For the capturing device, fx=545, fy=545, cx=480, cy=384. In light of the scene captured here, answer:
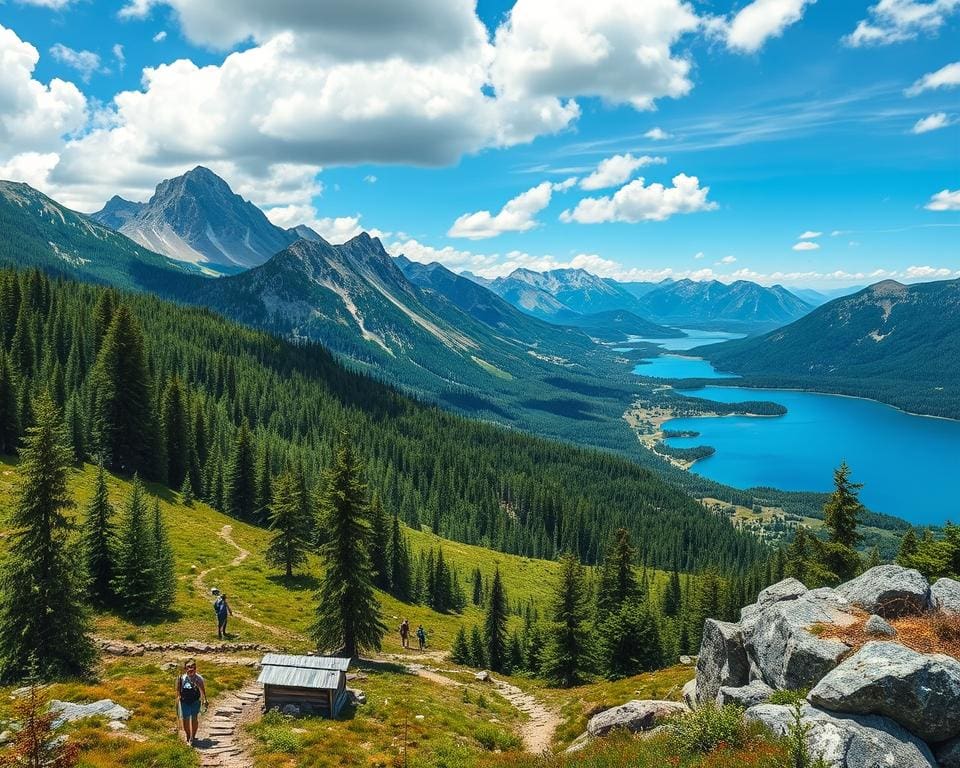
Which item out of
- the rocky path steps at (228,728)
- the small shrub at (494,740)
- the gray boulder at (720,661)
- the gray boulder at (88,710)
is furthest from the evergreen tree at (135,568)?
the gray boulder at (720,661)

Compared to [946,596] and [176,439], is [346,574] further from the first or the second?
[176,439]

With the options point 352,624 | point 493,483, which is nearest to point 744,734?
point 352,624

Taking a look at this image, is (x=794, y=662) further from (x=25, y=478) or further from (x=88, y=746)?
(x=25, y=478)

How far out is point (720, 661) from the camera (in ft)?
78.8

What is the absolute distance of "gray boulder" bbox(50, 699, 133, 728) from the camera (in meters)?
19.3

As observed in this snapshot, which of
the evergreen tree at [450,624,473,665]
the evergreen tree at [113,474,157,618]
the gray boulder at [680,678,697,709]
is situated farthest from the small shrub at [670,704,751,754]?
the evergreen tree at [450,624,473,665]

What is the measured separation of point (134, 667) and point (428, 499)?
150 metres

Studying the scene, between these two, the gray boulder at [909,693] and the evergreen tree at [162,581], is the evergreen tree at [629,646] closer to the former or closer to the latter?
the gray boulder at [909,693]

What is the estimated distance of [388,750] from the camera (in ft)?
69.3

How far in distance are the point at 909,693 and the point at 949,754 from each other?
1900 millimetres

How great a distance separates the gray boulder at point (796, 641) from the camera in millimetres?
17828

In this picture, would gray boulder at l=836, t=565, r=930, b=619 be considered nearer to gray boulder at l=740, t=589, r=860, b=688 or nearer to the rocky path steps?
gray boulder at l=740, t=589, r=860, b=688

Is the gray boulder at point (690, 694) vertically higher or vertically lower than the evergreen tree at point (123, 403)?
lower

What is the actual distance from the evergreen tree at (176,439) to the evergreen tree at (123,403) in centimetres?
587
